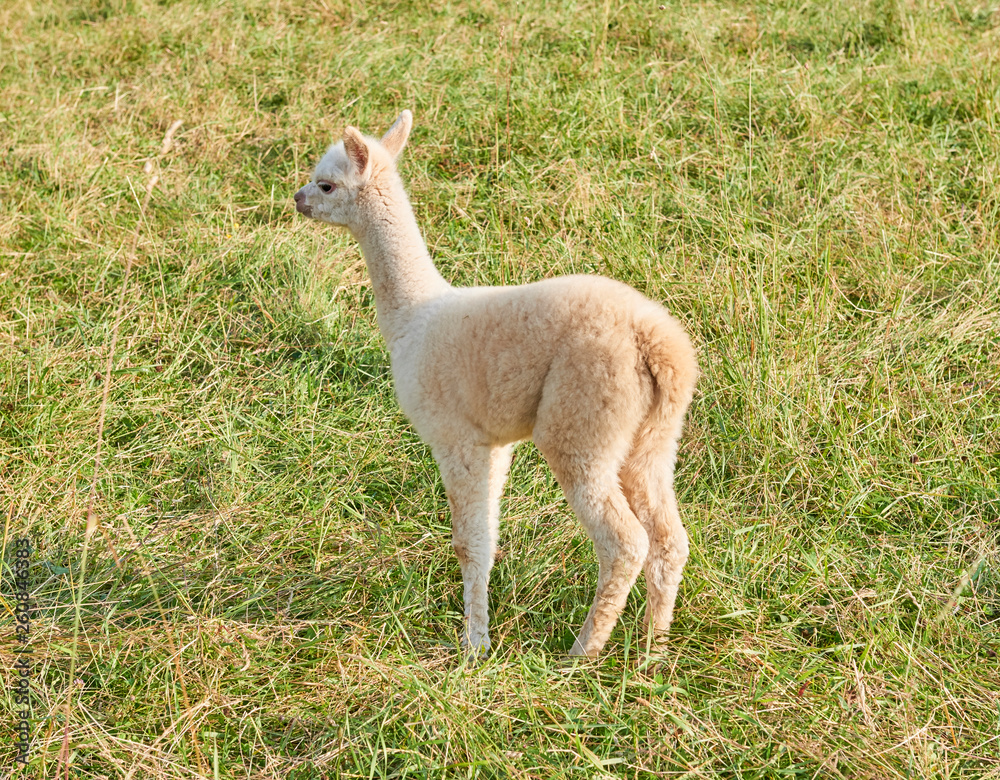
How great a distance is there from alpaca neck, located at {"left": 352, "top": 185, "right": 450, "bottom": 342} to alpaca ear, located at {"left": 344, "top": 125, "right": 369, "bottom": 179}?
126mm

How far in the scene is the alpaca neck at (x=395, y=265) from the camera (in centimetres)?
348

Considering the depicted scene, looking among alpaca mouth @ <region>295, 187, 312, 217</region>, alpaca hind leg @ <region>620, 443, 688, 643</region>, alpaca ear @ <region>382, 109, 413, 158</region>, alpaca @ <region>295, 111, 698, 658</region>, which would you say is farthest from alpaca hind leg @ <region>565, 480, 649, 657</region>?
alpaca ear @ <region>382, 109, 413, 158</region>

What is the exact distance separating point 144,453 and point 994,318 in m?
4.13

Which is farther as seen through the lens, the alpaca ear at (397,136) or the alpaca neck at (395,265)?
the alpaca ear at (397,136)

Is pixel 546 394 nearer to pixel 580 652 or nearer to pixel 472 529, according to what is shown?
pixel 472 529

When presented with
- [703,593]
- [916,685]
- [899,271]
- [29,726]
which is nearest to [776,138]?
[899,271]

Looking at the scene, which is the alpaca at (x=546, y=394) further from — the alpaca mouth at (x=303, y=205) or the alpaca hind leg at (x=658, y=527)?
the alpaca mouth at (x=303, y=205)

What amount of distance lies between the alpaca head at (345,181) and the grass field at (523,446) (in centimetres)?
89

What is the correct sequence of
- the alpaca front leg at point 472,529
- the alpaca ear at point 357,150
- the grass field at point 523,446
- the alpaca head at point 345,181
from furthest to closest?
the alpaca head at point 345,181 → the alpaca ear at point 357,150 → the alpaca front leg at point 472,529 → the grass field at point 523,446

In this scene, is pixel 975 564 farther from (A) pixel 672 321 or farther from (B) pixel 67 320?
(B) pixel 67 320

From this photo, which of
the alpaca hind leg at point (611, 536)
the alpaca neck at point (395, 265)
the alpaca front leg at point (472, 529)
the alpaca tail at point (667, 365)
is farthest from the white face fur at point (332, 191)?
the alpaca hind leg at point (611, 536)

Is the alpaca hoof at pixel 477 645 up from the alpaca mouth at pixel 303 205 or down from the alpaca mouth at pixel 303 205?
down

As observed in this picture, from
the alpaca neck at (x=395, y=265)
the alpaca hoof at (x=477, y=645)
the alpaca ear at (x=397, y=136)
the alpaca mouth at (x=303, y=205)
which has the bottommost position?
the alpaca hoof at (x=477, y=645)

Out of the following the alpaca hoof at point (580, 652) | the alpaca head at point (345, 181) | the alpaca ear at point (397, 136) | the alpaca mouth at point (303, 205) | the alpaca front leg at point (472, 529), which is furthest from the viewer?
the alpaca ear at point (397, 136)
